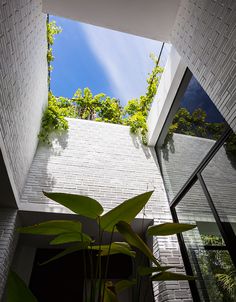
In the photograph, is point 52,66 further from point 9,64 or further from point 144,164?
point 144,164

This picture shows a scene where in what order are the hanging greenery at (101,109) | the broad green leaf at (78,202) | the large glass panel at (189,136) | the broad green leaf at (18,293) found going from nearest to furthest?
the broad green leaf at (18,293) → the broad green leaf at (78,202) → the large glass panel at (189,136) → the hanging greenery at (101,109)

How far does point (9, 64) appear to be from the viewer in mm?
2078

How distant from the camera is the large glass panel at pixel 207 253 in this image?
221 cm

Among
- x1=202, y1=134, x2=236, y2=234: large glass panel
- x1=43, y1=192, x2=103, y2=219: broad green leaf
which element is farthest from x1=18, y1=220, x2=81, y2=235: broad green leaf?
x1=202, y1=134, x2=236, y2=234: large glass panel

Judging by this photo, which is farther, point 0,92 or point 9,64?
point 9,64

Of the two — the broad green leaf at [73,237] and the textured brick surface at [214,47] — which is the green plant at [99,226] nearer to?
the broad green leaf at [73,237]

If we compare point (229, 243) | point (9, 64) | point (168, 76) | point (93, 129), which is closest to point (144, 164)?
point (93, 129)

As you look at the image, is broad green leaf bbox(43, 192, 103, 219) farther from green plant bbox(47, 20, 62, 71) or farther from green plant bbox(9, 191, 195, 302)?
green plant bbox(47, 20, 62, 71)

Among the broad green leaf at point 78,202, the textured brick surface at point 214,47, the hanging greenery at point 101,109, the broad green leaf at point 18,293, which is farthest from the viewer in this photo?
the hanging greenery at point 101,109

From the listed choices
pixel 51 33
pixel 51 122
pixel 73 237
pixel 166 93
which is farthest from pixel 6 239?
pixel 51 33

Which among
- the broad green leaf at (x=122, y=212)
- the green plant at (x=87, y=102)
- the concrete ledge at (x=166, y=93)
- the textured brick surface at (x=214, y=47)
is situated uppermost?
the green plant at (x=87, y=102)

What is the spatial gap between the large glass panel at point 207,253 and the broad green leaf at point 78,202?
1.89 meters

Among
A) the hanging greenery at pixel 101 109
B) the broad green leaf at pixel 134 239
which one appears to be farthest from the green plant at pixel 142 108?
the broad green leaf at pixel 134 239

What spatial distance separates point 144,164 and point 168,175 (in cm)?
52
